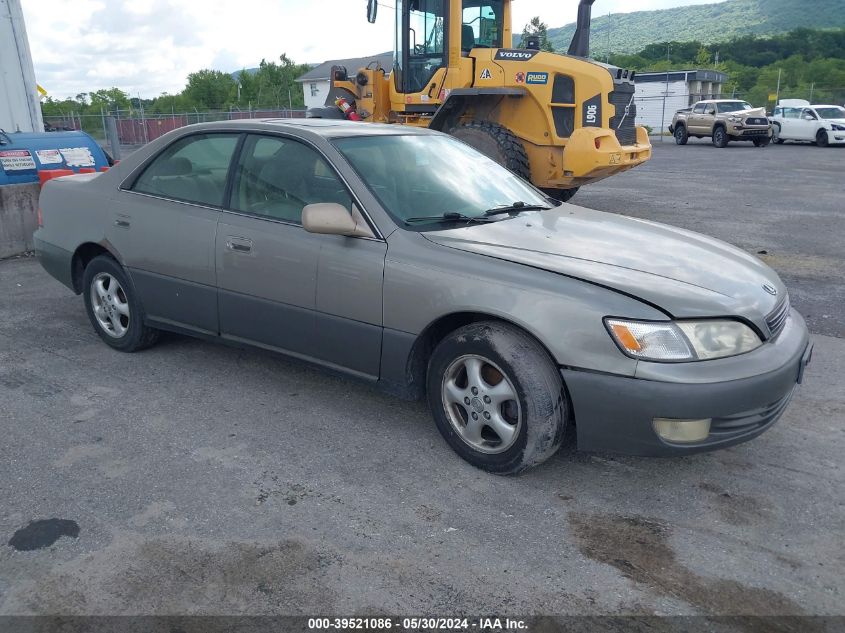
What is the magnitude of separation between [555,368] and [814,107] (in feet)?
95.2

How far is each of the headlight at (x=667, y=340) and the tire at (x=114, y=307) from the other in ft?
10.5

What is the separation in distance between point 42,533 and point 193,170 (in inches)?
94.4

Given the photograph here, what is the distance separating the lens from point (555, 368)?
3.19 meters

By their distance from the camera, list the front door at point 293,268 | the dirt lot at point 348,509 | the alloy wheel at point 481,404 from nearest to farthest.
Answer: the dirt lot at point 348,509
the alloy wheel at point 481,404
the front door at point 293,268

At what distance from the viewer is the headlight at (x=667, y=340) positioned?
9.82 ft

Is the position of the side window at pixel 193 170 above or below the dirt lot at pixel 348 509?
above

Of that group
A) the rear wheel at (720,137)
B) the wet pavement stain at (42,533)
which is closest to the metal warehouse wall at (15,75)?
the wet pavement stain at (42,533)

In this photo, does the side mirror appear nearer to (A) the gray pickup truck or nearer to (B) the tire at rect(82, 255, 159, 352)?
(B) the tire at rect(82, 255, 159, 352)

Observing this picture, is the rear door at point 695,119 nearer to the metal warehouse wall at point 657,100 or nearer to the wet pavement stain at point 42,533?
the metal warehouse wall at point 657,100

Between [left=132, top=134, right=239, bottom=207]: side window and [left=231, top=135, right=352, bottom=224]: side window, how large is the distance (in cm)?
15

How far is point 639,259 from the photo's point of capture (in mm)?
3486

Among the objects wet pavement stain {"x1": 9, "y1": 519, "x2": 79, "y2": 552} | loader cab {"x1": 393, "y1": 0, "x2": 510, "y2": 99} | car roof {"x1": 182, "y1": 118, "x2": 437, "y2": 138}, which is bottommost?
wet pavement stain {"x1": 9, "y1": 519, "x2": 79, "y2": 552}

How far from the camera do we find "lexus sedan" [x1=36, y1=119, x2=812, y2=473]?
10.0 ft

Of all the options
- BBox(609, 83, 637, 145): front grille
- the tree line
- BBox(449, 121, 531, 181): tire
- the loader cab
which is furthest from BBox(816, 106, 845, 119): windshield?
the tree line
